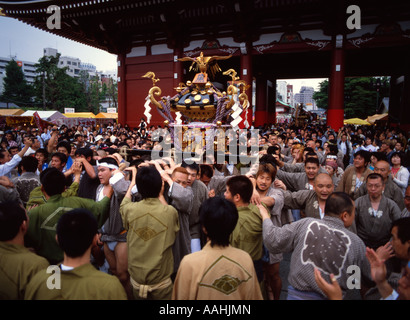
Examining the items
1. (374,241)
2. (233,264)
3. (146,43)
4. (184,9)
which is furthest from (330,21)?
(233,264)

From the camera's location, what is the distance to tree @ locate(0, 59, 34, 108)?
4578 centimetres

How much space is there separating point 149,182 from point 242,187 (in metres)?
0.83

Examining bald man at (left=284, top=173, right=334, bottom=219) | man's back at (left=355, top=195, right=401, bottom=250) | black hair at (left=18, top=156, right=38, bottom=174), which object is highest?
black hair at (left=18, top=156, right=38, bottom=174)

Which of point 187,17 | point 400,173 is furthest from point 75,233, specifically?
point 187,17

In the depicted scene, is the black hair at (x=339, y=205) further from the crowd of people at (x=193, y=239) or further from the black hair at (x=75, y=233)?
the black hair at (x=75, y=233)

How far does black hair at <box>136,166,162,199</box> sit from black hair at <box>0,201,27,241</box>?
0.89 meters

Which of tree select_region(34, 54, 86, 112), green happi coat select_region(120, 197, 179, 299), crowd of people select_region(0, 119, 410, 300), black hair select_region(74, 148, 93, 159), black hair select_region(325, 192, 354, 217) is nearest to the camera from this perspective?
crowd of people select_region(0, 119, 410, 300)

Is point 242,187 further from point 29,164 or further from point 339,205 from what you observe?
point 29,164

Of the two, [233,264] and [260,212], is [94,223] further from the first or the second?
[260,212]

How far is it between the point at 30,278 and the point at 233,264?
1341 mm

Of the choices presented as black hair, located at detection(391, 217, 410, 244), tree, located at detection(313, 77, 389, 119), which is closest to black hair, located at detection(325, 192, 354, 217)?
black hair, located at detection(391, 217, 410, 244)

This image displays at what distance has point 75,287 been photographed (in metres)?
1.56

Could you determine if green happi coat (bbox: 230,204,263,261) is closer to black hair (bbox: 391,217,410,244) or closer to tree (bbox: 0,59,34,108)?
black hair (bbox: 391,217,410,244)

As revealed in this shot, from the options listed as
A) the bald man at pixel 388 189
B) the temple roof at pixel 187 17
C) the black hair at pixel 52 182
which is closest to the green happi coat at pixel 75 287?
the black hair at pixel 52 182
